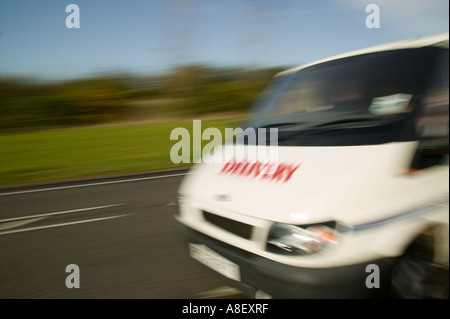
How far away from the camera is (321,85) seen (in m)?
3.63

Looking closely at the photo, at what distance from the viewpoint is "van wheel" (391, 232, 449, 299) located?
2.22 metres

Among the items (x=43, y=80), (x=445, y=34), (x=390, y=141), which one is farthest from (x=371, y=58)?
(x=43, y=80)

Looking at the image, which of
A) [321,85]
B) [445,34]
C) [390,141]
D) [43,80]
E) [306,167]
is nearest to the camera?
[390,141]

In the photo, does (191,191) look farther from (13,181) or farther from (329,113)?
(13,181)

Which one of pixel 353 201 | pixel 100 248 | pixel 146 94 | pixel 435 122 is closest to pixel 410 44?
pixel 435 122

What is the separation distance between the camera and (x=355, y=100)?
303 cm

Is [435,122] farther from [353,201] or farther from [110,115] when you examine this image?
[110,115]

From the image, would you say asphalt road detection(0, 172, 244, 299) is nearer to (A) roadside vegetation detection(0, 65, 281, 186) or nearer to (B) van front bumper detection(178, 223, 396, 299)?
(B) van front bumper detection(178, 223, 396, 299)

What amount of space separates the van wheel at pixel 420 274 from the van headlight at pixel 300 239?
424mm

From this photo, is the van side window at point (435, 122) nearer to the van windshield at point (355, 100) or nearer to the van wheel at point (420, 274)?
the van windshield at point (355, 100)

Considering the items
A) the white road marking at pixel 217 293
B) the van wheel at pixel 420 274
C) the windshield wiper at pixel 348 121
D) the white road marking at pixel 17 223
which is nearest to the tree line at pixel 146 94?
the white road marking at pixel 17 223

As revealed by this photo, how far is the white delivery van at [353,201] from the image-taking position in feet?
7.10

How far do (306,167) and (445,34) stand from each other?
150cm

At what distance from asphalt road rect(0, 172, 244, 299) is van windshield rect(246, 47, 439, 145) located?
144cm
